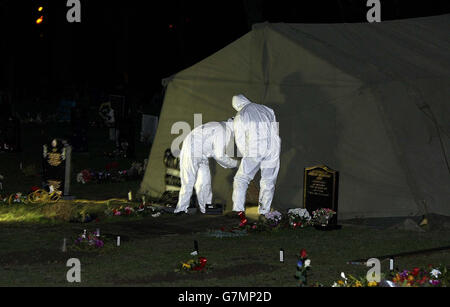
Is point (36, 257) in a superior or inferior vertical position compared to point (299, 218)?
inferior

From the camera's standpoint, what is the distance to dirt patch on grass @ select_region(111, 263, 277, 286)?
10945 millimetres

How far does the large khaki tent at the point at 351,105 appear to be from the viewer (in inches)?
631

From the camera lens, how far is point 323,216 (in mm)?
14938

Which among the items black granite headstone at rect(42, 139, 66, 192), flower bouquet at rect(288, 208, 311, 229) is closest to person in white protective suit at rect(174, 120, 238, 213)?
flower bouquet at rect(288, 208, 311, 229)

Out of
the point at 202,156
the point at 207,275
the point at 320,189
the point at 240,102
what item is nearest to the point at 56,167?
the point at 202,156

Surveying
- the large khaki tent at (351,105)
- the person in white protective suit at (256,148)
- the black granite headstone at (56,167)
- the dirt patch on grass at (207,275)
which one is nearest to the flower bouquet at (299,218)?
the person in white protective suit at (256,148)

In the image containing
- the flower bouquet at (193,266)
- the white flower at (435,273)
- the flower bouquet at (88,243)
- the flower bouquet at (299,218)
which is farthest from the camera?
the flower bouquet at (299,218)

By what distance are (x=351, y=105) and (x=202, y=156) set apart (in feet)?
9.65

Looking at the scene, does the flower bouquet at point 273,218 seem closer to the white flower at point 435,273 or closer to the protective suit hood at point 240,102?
the protective suit hood at point 240,102

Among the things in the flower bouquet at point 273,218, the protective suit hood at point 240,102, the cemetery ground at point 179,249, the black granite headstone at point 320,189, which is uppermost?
the protective suit hood at point 240,102

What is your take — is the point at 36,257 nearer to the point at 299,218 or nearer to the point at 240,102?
the point at 299,218

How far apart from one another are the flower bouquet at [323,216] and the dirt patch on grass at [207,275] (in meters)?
3.10

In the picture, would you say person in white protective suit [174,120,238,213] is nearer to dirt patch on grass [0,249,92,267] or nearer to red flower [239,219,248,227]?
red flower [239,219,248,227]

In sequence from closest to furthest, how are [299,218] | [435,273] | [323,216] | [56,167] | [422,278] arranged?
1. [422,278]
2. [435,273]
3. [323,216]
4. [299,218]
5. [56,167]
